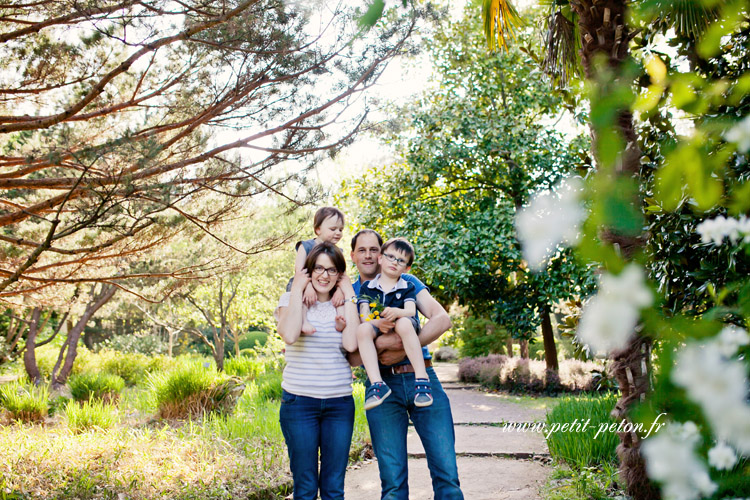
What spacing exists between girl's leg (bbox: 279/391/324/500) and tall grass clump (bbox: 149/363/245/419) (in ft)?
15.2

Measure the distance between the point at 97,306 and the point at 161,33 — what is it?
8555 millimetres

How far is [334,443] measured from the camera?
265 centimetres

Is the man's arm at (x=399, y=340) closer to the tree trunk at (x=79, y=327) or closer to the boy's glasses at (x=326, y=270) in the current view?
the boy's glasses at (x=326, y=270)

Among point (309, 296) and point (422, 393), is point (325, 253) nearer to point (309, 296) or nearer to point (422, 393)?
point (309, 296)

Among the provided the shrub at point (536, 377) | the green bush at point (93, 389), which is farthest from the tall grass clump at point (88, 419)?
the shrub at point (536, 377)

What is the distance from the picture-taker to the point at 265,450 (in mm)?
4906

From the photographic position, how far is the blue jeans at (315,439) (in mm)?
2619

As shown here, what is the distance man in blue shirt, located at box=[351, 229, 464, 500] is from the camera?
246 centimetres

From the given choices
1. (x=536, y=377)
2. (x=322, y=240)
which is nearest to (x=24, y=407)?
(x=322, y=240)

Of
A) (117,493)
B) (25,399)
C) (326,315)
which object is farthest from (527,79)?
(25,399)

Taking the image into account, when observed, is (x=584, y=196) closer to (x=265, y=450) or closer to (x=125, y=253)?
(x=265, y=450)

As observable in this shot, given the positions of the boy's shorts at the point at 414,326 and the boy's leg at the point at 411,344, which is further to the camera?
the boy's shorts at the point at 414,326

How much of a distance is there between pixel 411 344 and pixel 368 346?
221 mm

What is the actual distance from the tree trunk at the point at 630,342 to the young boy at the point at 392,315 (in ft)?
3.56
